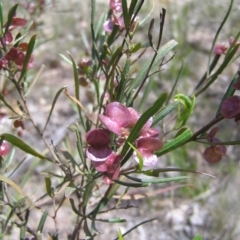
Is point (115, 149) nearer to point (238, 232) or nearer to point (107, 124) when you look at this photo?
point (107, 124)

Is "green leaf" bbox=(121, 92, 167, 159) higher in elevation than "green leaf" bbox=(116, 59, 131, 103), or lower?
lower

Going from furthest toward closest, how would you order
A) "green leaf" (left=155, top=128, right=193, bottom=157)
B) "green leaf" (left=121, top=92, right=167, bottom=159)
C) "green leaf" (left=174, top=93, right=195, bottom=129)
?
1. "green leaf" (left=174, top=93, right=195, bottom=129)
2. "green leaf" (left=155, top=128, right=193, bottom=157)
3. "green leaf" (left=121, top=92, right=167, bottom=159)

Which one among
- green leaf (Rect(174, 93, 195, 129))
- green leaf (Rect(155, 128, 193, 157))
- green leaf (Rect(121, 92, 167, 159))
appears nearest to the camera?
green leaf (Rect(121, 92, 167, 159))

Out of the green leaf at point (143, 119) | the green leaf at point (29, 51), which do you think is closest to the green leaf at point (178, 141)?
the green leaf at point (143, 119)

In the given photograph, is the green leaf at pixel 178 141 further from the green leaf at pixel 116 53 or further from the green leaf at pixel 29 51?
the green leaf at pixel 29 51

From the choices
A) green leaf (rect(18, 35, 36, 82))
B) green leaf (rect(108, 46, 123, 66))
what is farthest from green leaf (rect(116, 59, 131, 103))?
green leaf (rect(18, 35, 36, 82))

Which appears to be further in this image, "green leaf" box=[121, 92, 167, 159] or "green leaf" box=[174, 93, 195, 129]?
"green leaf" box=[174, 93, 195, 129]

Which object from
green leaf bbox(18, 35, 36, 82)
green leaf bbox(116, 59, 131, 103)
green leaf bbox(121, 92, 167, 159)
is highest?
green leaf bbox(18, 35, 36, 82)

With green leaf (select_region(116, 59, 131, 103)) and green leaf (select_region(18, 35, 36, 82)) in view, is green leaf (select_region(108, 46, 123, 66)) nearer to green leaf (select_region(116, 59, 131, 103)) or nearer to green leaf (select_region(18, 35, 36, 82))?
green leaf (select_region(116, 59, 131, 103))

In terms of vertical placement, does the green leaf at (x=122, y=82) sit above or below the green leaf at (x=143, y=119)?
above

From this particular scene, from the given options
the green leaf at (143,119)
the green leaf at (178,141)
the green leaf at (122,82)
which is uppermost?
the green leaf at (122,82)

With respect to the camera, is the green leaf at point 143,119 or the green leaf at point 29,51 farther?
the green leaf at point 29,51
